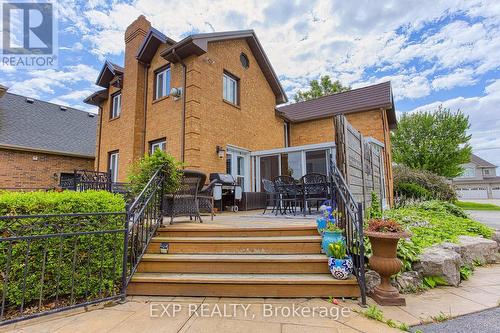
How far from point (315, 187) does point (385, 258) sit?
122 inches

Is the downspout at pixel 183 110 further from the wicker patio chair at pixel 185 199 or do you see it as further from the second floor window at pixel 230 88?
the wicker patio chair at pixel 185 199

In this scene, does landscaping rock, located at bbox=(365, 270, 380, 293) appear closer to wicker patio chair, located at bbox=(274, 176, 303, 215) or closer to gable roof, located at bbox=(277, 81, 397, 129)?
wicker patio chair, located at bbox=(274, 176, 303, 215)

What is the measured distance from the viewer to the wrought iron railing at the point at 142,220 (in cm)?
315

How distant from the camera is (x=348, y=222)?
10.8 ft

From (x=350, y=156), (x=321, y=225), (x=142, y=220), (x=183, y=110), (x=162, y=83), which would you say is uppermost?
(x=162, y=83)

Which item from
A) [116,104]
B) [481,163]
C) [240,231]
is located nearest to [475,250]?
[240,231]

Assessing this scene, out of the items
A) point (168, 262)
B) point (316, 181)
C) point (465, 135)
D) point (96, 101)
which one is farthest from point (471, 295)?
point (465, 135)

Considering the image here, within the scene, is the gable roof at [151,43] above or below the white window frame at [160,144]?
above

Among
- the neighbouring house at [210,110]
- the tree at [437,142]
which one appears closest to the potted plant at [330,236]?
the neighbouring house at [210,110]

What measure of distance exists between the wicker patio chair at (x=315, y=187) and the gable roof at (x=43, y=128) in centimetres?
1223

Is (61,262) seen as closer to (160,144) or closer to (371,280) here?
(371,280)

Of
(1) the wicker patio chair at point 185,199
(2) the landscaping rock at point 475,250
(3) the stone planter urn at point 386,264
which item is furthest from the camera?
(1) the wicker patio chair at point 185,199

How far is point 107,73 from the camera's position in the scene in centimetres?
1122

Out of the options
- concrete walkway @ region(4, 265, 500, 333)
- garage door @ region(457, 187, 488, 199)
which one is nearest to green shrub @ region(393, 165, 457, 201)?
concrete walkway @ region(4, 265, 500, 333)
